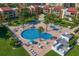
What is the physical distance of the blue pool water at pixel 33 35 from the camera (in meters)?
2.75

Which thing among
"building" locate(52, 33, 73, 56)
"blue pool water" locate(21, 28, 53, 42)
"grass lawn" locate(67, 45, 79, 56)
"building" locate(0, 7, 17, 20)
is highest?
"building" locate(0, 7, 17, 20)

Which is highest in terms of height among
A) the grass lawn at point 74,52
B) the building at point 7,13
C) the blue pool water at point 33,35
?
the building at point 7,13

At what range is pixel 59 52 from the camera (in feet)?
9.02

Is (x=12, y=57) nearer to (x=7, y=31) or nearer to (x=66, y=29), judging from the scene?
(x=7, y=31)

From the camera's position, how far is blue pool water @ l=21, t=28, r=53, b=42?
108 inches

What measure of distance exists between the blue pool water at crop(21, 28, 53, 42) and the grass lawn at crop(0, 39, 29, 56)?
Answer: 14cm

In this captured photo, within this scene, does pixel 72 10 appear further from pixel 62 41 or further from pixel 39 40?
pixel 39 40

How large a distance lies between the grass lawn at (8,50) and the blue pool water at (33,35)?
0.14 m

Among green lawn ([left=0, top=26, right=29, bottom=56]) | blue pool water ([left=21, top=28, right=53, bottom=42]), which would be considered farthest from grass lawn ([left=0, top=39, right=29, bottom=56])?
blue pool water ([left=21, top=28, right=53, bottom=42])

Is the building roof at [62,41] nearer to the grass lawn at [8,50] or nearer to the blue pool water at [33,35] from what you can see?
the blue pool water at [33,35]

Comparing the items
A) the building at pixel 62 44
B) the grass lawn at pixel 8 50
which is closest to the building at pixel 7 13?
the grass lawn at pixel 8 50

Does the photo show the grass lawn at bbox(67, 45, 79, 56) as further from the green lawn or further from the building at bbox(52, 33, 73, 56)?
the green lawn

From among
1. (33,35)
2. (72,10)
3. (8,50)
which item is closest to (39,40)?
(33,35)

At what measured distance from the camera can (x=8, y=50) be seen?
275cm
